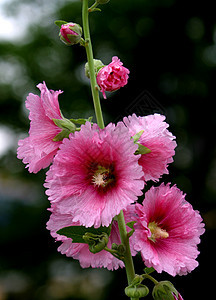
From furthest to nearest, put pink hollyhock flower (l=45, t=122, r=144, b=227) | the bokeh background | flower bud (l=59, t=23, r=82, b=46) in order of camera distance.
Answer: the bokeh background, flower bud (l=59, t=23, r=82, b=46), pink hollyhock flower (l=45, t=122, r=144, b=227)

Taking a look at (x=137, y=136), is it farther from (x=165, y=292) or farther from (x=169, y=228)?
(x=165, y=292)

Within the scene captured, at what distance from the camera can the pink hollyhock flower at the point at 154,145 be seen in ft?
2.38

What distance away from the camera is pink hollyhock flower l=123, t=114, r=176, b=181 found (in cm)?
73

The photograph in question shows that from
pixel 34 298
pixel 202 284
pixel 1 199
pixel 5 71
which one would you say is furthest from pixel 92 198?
pixel 5 71

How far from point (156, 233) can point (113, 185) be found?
127 millimetres

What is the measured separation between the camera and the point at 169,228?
2.46ft

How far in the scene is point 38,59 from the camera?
5.00m

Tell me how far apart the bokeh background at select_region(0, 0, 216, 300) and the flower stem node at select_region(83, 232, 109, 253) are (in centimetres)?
326

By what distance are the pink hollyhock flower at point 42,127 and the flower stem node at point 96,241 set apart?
0.55 ft

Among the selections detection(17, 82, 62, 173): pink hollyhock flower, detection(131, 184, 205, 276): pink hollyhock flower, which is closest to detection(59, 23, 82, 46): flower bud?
detection(17, 82, 62, 173): pink hollyhock flower

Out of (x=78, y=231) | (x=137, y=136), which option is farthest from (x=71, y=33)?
(x=78, y=231)

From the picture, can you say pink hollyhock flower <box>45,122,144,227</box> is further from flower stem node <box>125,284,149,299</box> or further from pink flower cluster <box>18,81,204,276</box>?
flower stem node <box>125,284,149,299</box>

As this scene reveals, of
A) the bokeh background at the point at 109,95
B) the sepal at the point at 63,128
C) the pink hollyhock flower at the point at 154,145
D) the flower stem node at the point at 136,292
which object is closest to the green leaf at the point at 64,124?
the sepal at the point at 63,128

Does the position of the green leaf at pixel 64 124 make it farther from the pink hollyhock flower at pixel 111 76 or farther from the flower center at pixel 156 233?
the flower center at pixel 156 233
